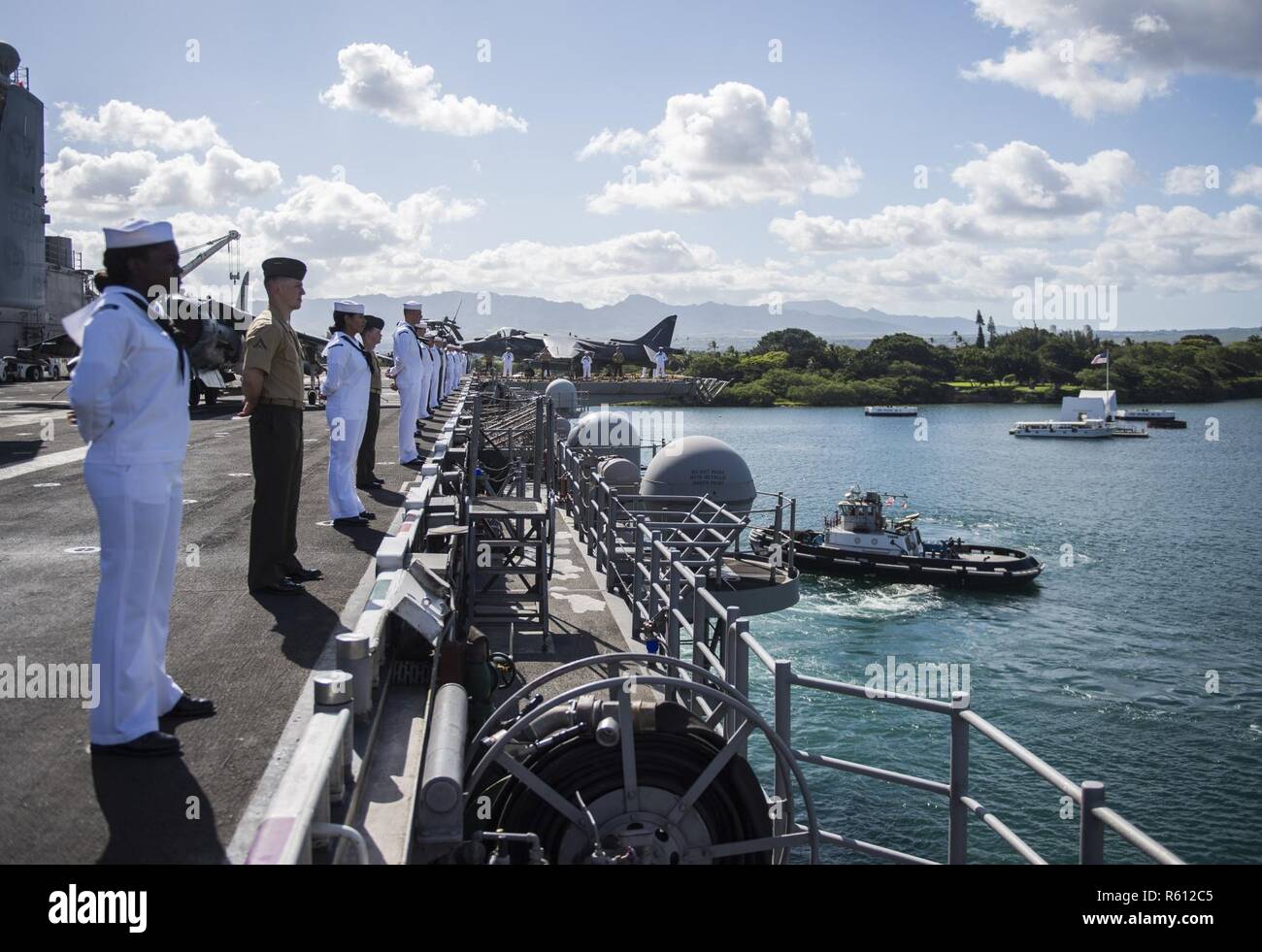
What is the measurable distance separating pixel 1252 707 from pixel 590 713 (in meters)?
29.0

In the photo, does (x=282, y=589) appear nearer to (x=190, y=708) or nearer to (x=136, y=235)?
(x=190, y=708)

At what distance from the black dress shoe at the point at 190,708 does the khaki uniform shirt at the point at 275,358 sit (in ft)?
9.92

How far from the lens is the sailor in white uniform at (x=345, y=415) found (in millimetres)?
10945

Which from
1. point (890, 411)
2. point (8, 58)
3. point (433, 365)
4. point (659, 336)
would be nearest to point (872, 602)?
point (433, 365)

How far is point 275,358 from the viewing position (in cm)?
779

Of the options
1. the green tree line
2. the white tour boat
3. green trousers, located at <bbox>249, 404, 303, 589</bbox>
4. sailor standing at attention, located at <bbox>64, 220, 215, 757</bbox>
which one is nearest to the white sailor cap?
sailor standing at attention, located at <bbox>64, 220, 215, 757</bbox>

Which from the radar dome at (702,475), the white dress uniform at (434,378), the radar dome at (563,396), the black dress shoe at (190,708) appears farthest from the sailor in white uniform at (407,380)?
the radar dome at (563,396)

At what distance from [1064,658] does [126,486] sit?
110 ft

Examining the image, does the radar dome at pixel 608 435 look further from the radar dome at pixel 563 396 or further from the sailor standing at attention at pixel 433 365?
the radar dome at pixel 563 396

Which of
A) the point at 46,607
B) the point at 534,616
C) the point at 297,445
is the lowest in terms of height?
the point at 534,616

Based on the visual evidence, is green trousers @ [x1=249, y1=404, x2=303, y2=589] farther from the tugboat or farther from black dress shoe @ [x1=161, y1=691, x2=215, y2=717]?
the tugboat

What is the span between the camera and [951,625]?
3850 centimetres
